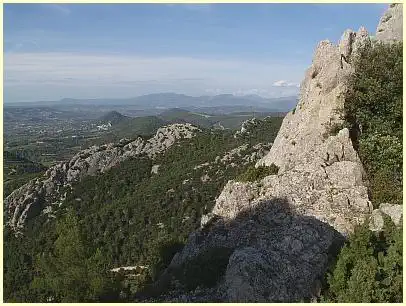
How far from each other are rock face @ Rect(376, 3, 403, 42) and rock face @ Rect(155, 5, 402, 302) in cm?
14

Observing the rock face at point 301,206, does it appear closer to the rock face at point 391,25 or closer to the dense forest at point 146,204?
the rock face at point 391,25

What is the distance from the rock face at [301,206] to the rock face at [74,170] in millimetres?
74326

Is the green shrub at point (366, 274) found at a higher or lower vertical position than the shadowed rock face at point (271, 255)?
higher

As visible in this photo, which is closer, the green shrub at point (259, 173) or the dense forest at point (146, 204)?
the green shrub at point (259, 173)

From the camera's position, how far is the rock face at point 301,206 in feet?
54.1

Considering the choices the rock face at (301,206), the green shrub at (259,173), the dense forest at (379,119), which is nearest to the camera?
the rock face at (301,206)

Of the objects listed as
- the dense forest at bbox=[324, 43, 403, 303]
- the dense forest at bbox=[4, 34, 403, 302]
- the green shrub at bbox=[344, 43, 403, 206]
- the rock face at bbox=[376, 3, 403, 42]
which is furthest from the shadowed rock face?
the rock face at bbox=[376, 3, 403, 42]

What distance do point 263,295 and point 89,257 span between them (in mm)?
8121

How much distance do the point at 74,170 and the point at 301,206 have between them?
8555 cm

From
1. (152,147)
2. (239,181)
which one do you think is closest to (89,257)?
(239,181)

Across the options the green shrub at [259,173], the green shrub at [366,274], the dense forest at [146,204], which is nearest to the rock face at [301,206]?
the green shrub at [259,173]

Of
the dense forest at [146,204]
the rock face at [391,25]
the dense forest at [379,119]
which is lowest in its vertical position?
the dense forest at [146,204]

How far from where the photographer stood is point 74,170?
327 ft

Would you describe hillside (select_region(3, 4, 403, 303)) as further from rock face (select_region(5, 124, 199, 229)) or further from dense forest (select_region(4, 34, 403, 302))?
rock face (select_region(5, 124, 199, 229))
